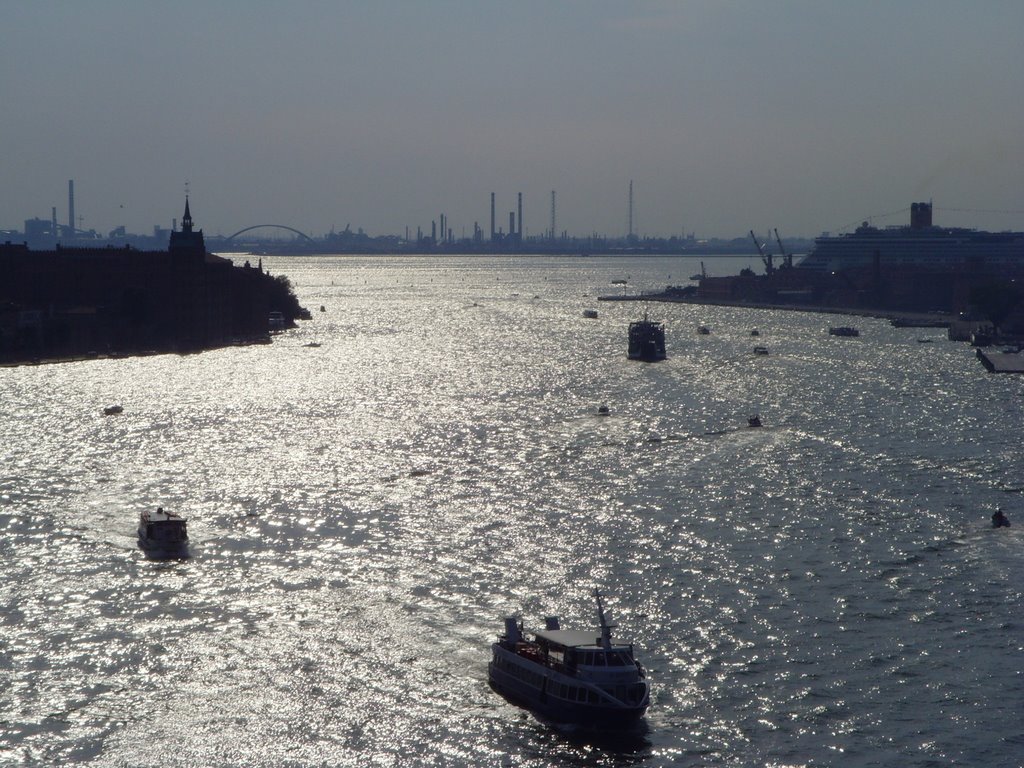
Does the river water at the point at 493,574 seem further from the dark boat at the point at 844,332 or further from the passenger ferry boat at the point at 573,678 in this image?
the dark boat at the point at 844,332

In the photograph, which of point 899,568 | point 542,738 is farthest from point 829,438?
point 542,738

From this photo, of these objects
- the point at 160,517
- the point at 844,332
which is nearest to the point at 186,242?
the point at 844,332

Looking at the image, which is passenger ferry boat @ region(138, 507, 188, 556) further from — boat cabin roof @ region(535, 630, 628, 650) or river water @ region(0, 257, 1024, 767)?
boat cabin roof @ region(535, 630, 628, 650)

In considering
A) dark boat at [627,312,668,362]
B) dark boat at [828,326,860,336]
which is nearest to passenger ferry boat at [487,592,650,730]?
dark boat at [627,312,668,362]

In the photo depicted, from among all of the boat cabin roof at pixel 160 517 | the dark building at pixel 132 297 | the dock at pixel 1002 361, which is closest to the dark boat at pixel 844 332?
the dock at pixel 1002 361

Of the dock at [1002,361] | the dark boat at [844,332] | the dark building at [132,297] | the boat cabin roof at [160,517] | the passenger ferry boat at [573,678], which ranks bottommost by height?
the passenger ferry boat at [573,678]

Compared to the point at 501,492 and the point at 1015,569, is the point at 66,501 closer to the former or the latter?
the point at 501,492
